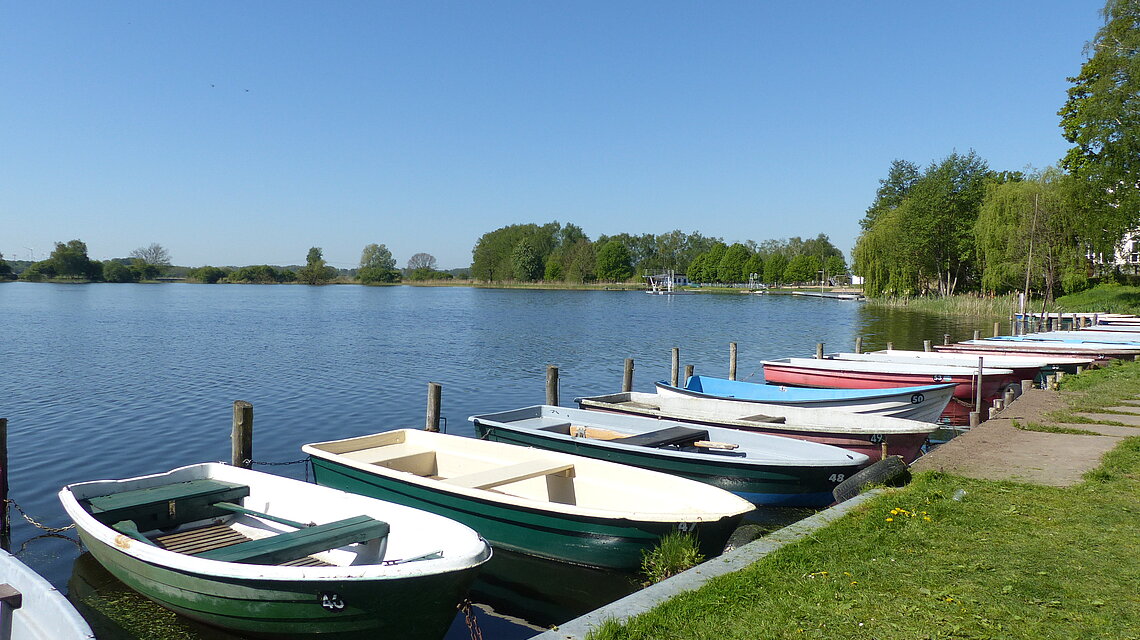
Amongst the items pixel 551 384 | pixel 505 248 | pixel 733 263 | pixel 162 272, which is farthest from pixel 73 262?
pixel 551 384

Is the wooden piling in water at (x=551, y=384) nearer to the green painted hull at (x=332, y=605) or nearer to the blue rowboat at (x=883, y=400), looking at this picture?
the blue rowboat at (x=883, y=400)

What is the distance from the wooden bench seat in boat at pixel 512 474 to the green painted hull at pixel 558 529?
0.21 m

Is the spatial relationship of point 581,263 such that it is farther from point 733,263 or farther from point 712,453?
point 712,453

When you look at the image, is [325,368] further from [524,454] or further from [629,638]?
[629,638]

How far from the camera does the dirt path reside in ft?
28.2

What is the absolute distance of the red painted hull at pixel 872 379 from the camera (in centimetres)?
1894

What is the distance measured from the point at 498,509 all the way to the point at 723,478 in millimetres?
3349

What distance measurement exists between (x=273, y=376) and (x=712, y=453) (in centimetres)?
1870

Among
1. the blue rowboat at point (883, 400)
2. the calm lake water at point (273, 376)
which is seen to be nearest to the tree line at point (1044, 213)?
the calm lake water at point (273, 376)

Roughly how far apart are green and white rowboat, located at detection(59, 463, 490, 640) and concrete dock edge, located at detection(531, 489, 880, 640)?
136 cm

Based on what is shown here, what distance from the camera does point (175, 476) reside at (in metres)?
8.73

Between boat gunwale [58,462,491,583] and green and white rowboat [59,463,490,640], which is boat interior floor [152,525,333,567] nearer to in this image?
green and white rowboat [59,463,490,640]

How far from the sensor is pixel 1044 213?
50.8 m

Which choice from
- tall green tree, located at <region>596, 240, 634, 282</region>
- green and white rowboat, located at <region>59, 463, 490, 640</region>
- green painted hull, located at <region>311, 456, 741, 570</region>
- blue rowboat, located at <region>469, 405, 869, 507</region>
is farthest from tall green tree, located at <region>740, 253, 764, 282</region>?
green and white rowboat, located at <region>59, 463, 490, 640</region>
